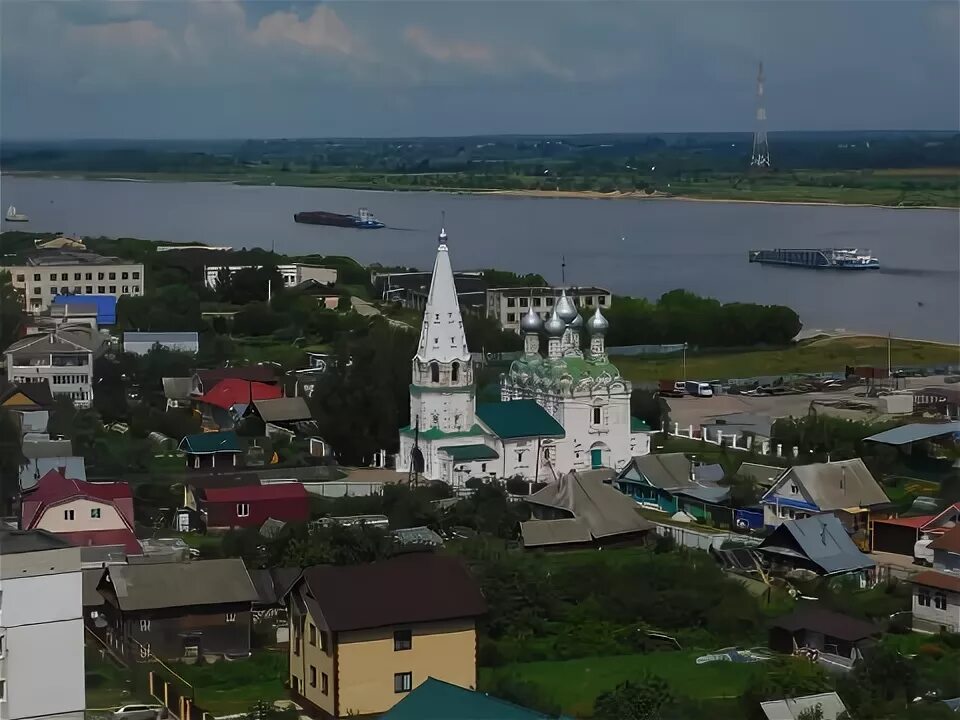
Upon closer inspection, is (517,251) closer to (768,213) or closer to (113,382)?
(768,213)

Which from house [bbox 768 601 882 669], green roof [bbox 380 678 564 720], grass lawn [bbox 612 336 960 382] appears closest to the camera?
green roof [bbox 380 678 564 720]

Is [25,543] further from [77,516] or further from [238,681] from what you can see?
[77,516]

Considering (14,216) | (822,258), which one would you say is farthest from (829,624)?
(14,216)

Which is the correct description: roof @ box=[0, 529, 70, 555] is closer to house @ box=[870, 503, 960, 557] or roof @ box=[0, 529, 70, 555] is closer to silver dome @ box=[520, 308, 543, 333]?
house @ box=[870, 503, 960, 557]

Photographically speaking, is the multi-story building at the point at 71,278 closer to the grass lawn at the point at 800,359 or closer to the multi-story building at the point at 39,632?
the grass lawn at the point at 800,359

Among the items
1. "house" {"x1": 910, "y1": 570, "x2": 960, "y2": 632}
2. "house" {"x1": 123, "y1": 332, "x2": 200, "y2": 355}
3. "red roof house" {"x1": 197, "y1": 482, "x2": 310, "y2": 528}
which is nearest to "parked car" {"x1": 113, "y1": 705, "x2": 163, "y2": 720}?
"house" {"x1": 910, "y1": 570, "x2": 960, "y2": 632}

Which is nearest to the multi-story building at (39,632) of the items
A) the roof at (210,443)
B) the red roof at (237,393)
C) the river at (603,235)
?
the roof at (210,443)

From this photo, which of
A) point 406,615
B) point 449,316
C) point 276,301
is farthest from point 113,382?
point 406,615
